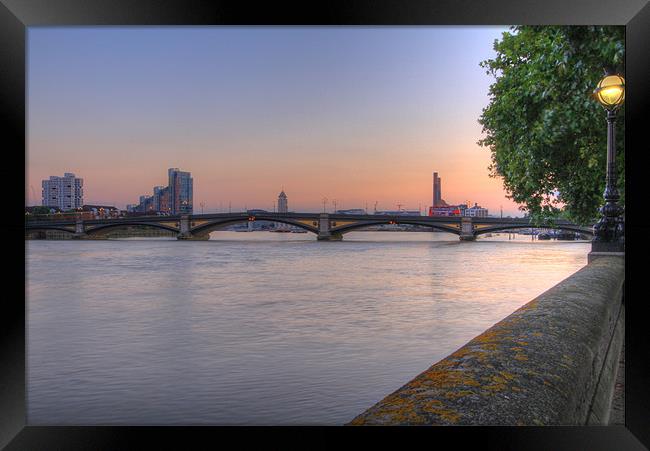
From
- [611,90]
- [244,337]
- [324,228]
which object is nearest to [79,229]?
[324,228]

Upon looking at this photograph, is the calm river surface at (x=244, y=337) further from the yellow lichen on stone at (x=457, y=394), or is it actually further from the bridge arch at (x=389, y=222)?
the bridge arch at (x=389, y=222)

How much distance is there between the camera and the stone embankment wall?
8.78 ft

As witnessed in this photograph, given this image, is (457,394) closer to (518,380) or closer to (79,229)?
(518,380)

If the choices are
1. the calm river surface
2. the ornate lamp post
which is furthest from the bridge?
the ornate lamp post

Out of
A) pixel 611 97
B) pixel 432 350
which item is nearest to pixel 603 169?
pixel 432 350

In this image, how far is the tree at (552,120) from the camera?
41.1 ft

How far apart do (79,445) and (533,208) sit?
2096 cm

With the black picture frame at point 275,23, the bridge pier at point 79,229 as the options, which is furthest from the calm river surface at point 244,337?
the bridge pier at point 79,229

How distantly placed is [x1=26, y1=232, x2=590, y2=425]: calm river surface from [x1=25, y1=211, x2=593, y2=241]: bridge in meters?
34.2

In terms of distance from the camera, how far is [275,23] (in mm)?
4887

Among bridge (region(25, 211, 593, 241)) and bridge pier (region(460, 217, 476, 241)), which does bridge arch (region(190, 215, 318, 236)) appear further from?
bridge pier (region(460, 217, 476, 241))

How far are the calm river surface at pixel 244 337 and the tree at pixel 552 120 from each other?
499 cm

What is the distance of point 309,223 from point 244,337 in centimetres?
6926

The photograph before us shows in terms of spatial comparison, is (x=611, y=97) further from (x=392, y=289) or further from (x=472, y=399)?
(x=392, y=289)
